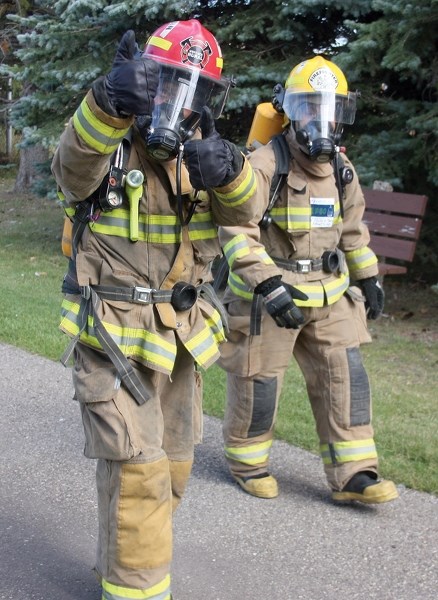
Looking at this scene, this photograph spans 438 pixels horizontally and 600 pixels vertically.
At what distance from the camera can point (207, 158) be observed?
9.71ft

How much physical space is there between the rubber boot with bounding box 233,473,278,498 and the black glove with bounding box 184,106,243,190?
6.58 feet

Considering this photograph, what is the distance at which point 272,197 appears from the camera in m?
4.43

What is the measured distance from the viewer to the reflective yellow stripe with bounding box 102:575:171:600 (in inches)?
124

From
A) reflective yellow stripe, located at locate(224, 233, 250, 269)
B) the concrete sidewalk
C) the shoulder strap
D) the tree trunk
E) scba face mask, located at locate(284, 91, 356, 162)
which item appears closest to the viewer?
the concrete sidewalk

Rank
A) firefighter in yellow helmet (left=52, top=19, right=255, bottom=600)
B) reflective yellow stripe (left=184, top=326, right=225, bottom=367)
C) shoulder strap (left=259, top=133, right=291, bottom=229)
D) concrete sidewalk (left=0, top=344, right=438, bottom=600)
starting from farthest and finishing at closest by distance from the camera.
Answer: shoulder strap (left=259, top=133, right=291, bottom=229) → concrete sidewalk (left=0, top=344, right=438, bottom=600) → reflective yellow stripe (left=184, top=326, right=225, bottom=367) → firefighter in yellow helmet (left=52, top=19, right=255, bottom=600)

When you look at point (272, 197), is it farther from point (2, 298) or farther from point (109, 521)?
point (2, 298)

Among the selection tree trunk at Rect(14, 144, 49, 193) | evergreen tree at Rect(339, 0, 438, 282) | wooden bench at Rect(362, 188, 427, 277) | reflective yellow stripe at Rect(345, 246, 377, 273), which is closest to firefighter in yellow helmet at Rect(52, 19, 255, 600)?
reflective yellow stripe at Rect(345, 246, 377, 273)

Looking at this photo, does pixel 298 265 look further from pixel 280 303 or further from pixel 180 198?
pixel 180 198

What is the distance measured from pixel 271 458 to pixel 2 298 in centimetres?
448

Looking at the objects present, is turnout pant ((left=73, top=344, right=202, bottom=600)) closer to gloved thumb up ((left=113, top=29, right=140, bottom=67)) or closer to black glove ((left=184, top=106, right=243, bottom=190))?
black glove ((left=184, top=106, right=243, bottom=190))

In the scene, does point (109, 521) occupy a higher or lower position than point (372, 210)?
higher

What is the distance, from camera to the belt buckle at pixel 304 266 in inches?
178

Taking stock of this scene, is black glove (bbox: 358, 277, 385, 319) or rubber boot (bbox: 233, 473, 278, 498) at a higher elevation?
black glove (bbox: 358, 277, 385, 319)

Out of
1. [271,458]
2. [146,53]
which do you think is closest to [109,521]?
[146,53]
